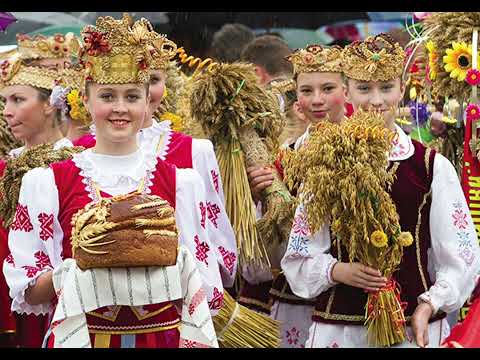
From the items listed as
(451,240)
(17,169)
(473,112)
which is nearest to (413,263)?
(451,240)

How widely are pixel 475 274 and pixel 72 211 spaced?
1741mm

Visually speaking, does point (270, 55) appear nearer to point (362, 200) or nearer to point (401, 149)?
point (401, 149)

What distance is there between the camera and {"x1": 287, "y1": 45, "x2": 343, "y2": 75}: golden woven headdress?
6.54 m

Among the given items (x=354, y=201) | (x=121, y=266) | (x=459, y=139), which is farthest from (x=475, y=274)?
(x=121, y=266)

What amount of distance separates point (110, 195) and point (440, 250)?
4.71 ft

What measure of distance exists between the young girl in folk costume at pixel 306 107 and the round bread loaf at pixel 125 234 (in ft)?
5.89

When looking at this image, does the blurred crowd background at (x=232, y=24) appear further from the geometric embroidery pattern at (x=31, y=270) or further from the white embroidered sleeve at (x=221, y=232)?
the geometric embroidery pattern at (x=31, y=270)

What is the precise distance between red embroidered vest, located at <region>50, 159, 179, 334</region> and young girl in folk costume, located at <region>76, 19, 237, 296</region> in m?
0.24

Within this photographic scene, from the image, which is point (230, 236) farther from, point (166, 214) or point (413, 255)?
point (166, 214)

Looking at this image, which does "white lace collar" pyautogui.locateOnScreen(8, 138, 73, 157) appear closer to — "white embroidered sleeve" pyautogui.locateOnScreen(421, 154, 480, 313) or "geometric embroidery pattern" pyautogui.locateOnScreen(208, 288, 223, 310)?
"geometric embroidery pattern" pyautogui.locateOnScreen(208, 288, 223, 310)

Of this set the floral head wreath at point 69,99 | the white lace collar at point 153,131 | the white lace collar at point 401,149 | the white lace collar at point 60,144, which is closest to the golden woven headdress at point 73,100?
the floral head wreath at point 69,99

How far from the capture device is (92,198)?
4746 millimetres

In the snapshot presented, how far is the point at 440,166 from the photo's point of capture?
5363 mm

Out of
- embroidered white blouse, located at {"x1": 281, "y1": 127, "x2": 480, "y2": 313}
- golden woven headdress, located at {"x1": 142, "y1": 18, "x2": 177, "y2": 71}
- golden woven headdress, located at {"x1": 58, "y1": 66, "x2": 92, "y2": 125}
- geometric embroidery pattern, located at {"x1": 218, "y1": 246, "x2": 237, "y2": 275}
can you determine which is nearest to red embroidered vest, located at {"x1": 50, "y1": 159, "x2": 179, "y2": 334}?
golden woven headdress, located at {"x1": 142, "y1": 18, "x2": 177, "y2": 71}
